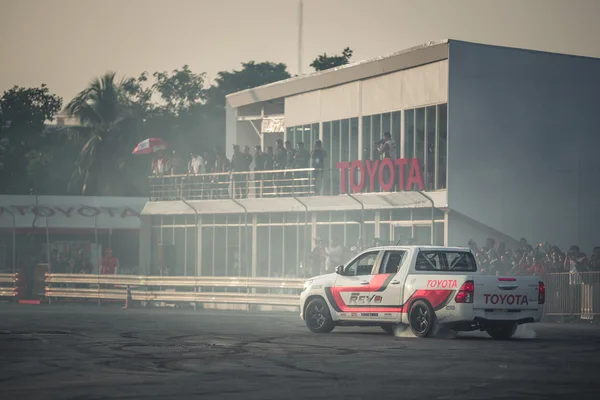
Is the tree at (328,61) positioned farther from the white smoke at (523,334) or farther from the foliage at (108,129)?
the white smoke at (523,334)

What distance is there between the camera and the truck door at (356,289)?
69.5 feet

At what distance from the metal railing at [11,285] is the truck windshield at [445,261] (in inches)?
938

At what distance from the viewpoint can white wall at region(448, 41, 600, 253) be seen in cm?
3369

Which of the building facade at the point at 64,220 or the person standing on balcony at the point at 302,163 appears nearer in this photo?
the person standing on balcony at the point at 302,163

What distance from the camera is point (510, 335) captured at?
20578mm

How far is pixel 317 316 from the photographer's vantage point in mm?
22000

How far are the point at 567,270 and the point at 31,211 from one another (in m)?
27.6

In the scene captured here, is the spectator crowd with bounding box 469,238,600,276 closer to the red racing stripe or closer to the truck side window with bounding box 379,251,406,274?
the truck side window with bounding box 379,251,406,274

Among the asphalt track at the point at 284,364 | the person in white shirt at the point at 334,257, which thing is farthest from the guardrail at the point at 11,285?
the asphalt track at the point at 284,364

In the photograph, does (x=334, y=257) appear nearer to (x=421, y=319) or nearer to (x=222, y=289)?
(x=222, y=289)

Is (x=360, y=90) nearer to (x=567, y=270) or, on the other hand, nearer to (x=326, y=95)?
(x=326, y=95)

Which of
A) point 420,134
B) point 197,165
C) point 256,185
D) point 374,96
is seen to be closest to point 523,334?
point 420,134

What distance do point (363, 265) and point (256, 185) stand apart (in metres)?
20.1

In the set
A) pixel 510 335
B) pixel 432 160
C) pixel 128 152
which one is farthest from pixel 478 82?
pixel 128 152
